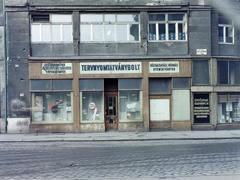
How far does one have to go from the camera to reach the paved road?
22.4 feet

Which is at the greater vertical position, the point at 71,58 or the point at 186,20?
the point at 186,20

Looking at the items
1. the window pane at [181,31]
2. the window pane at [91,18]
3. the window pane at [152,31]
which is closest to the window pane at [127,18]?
the window pane at [152,31]

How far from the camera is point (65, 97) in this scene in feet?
52.3

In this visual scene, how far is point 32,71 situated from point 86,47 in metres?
3.82

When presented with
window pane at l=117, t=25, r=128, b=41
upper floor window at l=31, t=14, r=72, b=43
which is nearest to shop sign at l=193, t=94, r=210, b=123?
window pane at l=117, t=25, r=128, b=41

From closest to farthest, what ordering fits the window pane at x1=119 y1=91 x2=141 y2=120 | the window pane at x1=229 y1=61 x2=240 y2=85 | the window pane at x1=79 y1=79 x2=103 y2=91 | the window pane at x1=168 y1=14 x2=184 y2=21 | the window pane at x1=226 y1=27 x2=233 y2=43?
the window pane at x1=79 y1=79 x2=103 y2=91, the window pane at x1=119 y1=91 x2=141 y2=120, the window pane at x1=168 y1=14 x2=184 y2=21, the window pane at x1=229 y1=61 x2=240 y2=85, the window pane at x1=226 y1=27 x2=233 y2=43

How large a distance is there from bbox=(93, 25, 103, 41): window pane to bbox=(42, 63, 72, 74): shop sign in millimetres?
2496

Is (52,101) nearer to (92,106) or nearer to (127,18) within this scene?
(92,106)

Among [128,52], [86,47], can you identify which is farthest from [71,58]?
[128,52]

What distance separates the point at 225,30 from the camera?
17.0 metres

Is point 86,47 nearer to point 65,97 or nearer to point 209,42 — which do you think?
point 65,97

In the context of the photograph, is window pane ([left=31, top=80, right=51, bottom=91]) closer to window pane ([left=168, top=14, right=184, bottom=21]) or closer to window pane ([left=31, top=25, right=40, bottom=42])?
window pane ([left=31, top=25, right=40, bottom=42])

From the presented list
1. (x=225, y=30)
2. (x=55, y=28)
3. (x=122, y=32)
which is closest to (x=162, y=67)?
(x=122, y=32)

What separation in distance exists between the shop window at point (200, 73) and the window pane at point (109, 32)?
579 cm
